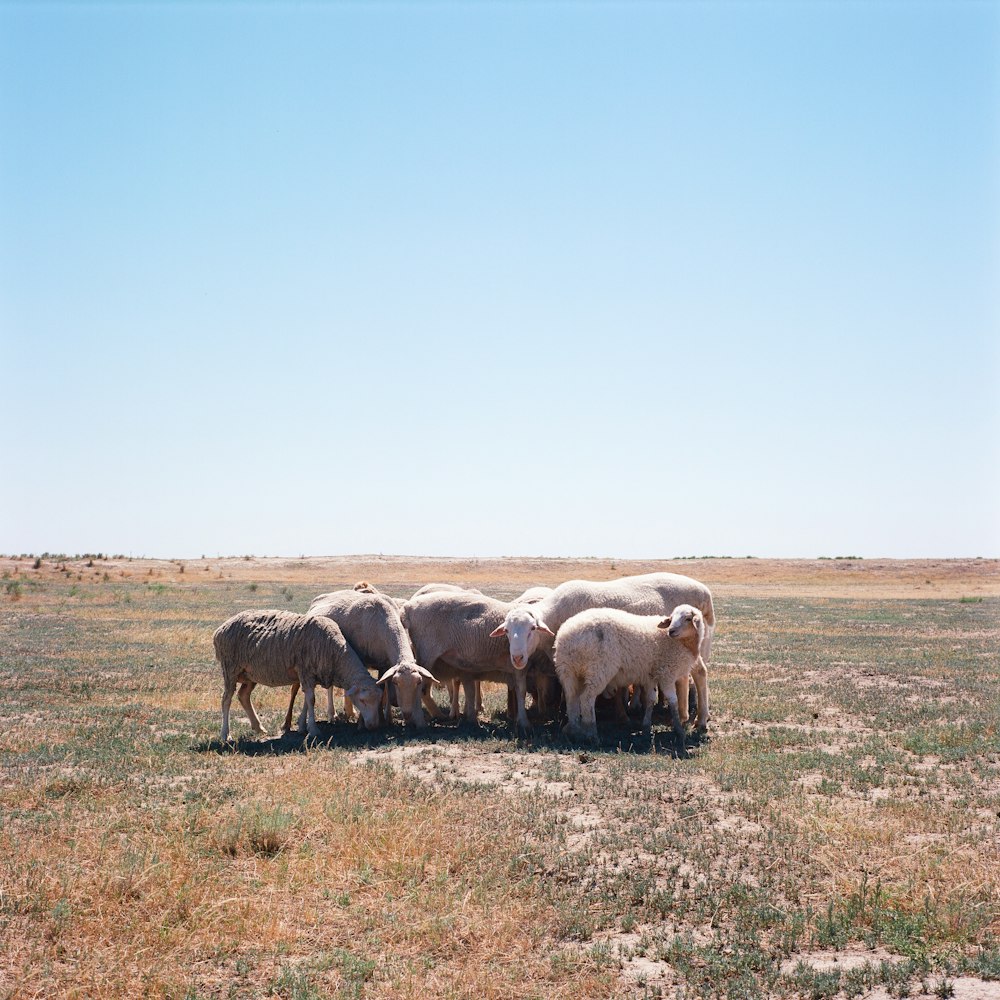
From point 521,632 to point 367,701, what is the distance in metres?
2.53

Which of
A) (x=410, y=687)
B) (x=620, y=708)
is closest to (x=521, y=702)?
(x=410, y=687)

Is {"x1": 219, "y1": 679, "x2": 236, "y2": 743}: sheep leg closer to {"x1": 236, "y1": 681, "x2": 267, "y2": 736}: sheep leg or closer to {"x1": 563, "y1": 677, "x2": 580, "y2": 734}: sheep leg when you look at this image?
{"x1": 236, "y1": 681, "x2": 267, "y2": 736}: sheep leg

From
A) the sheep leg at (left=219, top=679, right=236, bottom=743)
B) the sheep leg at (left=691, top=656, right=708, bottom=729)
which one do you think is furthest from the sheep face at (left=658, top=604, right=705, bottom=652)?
the sheep leg at (left=219, top=679, right=236, bottom=743)

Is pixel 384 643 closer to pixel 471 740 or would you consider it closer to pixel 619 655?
pixel 471 740

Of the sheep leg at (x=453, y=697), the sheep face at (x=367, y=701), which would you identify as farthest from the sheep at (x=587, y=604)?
the sheep face at (x=367, y=701)

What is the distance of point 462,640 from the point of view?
14.8 meters

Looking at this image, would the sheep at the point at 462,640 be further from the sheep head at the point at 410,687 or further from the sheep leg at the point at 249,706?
the sheep leg at the point at 249,706

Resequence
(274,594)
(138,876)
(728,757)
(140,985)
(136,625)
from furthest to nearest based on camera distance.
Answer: (274,594), (136,625), (728,757), (138,876), (140,985)

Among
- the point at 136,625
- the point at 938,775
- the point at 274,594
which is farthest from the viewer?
the point at 274,594

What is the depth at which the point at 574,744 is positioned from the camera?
13.0 meters

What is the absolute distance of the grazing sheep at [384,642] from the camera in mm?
13672

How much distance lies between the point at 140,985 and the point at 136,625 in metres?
25.9

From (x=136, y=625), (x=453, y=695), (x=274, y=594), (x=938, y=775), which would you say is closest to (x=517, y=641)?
(x=453, y=695)

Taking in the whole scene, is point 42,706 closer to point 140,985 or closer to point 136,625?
point 140,985
